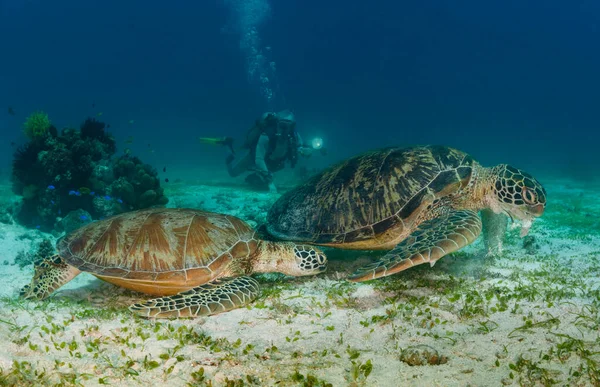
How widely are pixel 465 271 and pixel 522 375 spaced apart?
112 inches

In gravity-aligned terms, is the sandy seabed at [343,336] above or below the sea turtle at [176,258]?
below

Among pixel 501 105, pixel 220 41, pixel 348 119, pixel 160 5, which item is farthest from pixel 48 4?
pixel 501 105

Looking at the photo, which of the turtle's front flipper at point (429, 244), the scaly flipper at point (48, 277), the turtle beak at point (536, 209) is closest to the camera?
the turtle's front flipper at point (429, 244)

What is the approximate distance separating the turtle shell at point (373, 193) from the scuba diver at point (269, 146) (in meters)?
9.33

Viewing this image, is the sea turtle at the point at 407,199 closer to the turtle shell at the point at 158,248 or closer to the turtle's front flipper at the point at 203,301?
the turtle shell at the point at 158,248

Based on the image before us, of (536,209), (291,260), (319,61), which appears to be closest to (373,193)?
(291,260)

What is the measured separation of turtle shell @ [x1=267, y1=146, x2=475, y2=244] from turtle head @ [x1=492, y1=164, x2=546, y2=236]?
0.49m

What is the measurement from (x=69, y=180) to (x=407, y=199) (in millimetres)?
8884

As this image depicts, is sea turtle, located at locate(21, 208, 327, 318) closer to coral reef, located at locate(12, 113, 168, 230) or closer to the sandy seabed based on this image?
the sandy seabed

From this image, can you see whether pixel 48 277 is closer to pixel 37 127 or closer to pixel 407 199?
pixel 407 199

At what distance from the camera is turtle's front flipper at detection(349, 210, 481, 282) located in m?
3.73

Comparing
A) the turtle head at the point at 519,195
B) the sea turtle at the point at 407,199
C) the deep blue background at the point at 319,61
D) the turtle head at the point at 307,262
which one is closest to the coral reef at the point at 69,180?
the sea turtle at the point at 407,199

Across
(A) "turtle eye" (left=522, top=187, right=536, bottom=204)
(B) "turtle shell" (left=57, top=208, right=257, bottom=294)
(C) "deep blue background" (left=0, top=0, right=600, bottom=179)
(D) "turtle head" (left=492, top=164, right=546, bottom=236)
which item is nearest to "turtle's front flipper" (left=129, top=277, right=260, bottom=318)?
(B) "turtle shell" (left=57, top=208, right=257, bottom=294)

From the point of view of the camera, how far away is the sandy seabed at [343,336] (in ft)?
7.04
